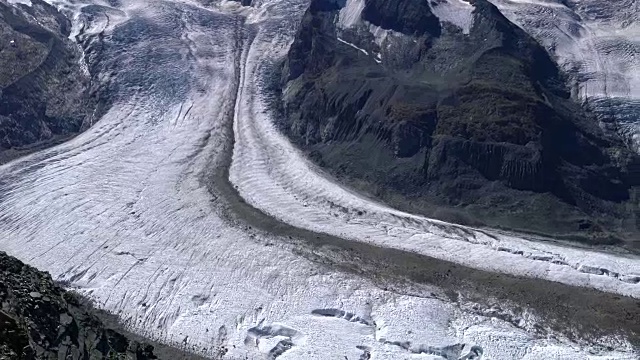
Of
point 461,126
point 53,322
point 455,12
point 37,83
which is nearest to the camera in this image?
point 53,322

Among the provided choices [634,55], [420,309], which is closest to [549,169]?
[420,309]

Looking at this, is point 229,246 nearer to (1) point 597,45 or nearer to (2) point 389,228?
(2) point 389,228

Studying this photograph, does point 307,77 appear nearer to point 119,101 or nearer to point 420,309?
point 119,101

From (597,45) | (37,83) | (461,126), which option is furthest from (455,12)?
(37,83)

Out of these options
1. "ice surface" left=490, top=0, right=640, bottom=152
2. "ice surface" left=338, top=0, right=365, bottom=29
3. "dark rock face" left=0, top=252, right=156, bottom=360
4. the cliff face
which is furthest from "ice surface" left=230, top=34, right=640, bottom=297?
"ice surface" left=338, top=0, right=365, bottom=29

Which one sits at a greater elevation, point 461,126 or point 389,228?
point 461,126
